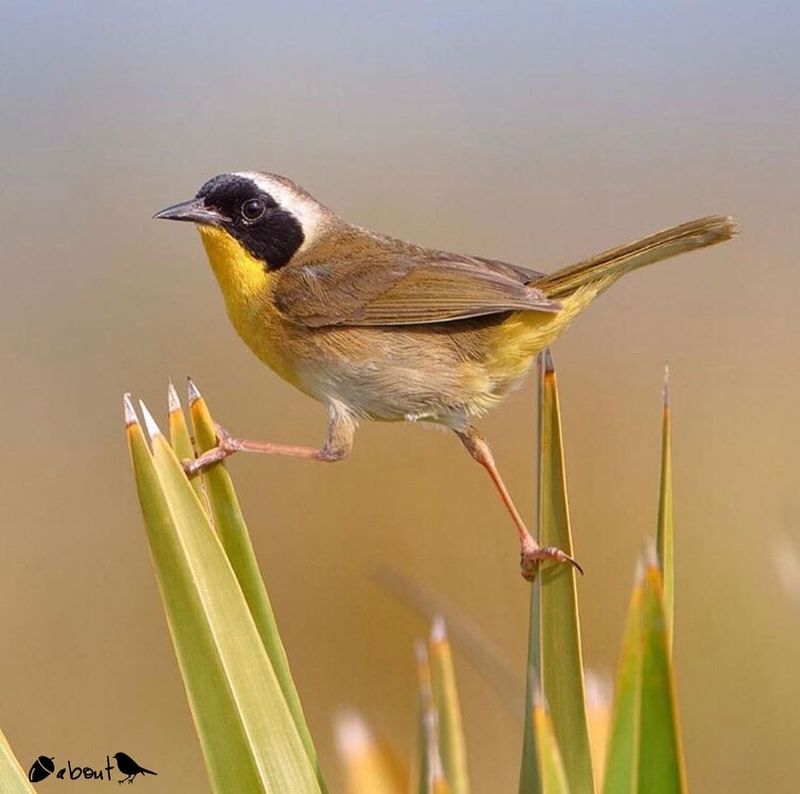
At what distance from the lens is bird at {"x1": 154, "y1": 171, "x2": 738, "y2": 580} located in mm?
2010

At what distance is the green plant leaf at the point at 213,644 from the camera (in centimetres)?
126

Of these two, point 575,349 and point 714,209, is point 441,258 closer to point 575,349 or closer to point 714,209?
point 575,349

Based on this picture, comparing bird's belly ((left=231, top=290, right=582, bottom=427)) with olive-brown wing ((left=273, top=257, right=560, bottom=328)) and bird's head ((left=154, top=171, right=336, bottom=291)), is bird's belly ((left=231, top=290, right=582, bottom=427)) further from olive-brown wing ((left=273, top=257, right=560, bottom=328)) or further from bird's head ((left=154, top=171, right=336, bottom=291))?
bird's head ((left=154, top=171, right=336, bottom=291))

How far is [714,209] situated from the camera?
4.72 m

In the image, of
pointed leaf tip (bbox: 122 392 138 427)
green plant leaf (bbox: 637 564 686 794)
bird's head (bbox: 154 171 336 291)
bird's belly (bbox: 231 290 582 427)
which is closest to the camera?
green plant leaf (bbox: 637 564 686 794)

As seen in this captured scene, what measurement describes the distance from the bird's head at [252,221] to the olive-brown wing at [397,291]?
5 cm

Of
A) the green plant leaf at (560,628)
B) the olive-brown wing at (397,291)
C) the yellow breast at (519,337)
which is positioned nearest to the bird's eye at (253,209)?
the olive-brown wing at (397,291)

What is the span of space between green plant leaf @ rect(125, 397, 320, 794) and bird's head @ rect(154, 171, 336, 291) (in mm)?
667

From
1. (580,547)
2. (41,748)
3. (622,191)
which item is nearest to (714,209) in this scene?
(622,191)

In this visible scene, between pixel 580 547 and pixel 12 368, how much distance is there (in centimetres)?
224

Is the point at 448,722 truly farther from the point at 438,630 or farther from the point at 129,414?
the point at 129,414

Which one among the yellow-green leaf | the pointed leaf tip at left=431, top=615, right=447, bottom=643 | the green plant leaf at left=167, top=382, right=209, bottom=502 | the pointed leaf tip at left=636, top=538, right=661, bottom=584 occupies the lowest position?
the yellow-green leaf

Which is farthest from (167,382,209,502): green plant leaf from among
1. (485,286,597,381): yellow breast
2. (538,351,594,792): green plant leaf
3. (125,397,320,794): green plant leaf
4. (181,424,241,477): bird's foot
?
(485,286,597,381): yellow breast

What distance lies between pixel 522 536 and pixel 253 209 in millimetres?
710
